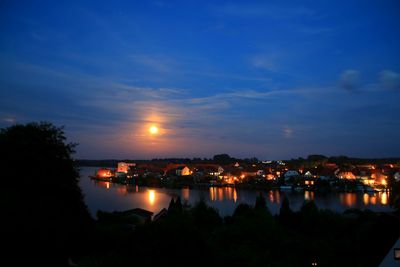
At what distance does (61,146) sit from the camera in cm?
465

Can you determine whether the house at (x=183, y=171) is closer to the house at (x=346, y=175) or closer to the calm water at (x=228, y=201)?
the house at (x=346, y=175)

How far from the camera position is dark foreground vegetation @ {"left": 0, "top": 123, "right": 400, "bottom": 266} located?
3.11 meters

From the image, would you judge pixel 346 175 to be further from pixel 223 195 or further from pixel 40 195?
pixel 40 195

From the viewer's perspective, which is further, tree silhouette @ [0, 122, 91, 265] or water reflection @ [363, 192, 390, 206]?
water reflection @ [363, 192, 390, 206]

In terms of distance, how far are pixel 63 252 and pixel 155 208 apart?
12542 mm

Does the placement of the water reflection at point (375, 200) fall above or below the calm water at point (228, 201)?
below

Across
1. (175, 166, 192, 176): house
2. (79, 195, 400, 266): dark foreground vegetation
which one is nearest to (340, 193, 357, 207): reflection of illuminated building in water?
(79, 195, 400, 266): dark foreground vegetation

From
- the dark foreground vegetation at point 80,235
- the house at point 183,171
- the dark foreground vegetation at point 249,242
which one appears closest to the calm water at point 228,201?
the dark foreground vegetation at point 249,242

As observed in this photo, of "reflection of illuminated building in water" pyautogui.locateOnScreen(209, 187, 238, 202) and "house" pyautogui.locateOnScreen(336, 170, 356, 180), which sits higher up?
"house" pyautogui.locateOnScreen(336, 170, 356, 180)

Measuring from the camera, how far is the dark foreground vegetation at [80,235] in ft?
10.2

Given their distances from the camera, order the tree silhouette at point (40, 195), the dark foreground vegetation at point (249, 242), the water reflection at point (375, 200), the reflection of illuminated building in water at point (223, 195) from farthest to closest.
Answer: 1. the reflection of illuminated building in water at point (223, 195)
2. the water reflection at point (375, 200)
3. the tree silhouette at point (40, 195)
4. the dark foreground vegetation at point (249, 242)

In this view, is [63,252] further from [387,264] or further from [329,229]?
[329,229]

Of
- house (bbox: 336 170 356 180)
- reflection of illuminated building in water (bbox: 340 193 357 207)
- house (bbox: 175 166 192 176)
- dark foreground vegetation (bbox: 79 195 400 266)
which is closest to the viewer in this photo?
dark foreground vegetation (bbox: 79 195 400 266)

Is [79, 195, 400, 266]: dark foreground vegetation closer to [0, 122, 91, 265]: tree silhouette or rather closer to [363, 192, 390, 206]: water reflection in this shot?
[0, 122, 91, 265]: tree silhouette
